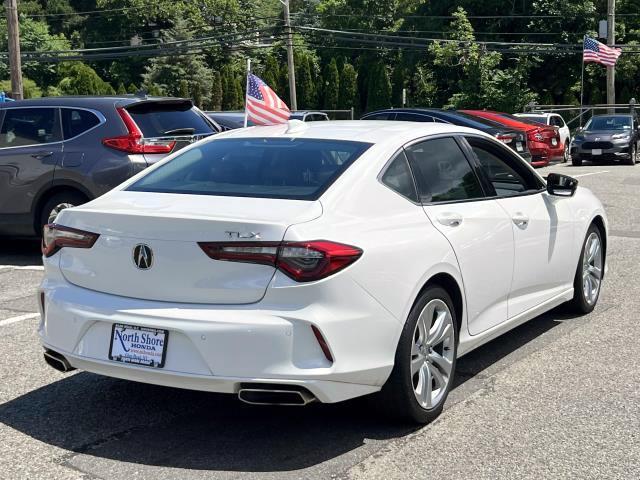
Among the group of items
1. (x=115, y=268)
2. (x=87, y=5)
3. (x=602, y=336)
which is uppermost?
(x=87, y=5)

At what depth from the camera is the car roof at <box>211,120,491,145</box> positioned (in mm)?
4984

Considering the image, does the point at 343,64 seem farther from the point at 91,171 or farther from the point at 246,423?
the point at 246,423

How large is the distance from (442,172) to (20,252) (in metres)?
7.03

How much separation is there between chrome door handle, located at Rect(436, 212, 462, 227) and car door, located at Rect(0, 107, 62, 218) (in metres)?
6.04

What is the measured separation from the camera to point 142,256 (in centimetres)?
414

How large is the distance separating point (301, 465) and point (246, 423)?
65cm

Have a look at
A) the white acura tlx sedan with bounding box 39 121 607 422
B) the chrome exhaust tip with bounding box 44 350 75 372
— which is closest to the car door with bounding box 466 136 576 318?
the white acura tlx sedan with bounding box 39 121 607 422

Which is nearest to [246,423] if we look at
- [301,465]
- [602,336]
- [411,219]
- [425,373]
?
[301,465]

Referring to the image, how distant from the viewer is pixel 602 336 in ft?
20.8

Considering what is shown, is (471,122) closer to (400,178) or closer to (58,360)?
(400,178)

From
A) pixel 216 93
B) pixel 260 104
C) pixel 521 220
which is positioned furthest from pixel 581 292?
pixel 216 93

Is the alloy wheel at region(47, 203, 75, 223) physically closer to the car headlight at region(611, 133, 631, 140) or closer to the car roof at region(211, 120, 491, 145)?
the car roof at region(211, 120, 491, 145)

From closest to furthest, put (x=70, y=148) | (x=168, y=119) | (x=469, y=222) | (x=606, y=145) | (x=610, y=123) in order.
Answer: (x=469, y=222)
(x=70, y=148)
(x=168, y=119)
(x=606, y=145)
(x=610, y=123)

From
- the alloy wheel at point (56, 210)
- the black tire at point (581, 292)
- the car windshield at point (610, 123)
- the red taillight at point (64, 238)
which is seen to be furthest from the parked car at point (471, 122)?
the red taillight at point (64, 238)
